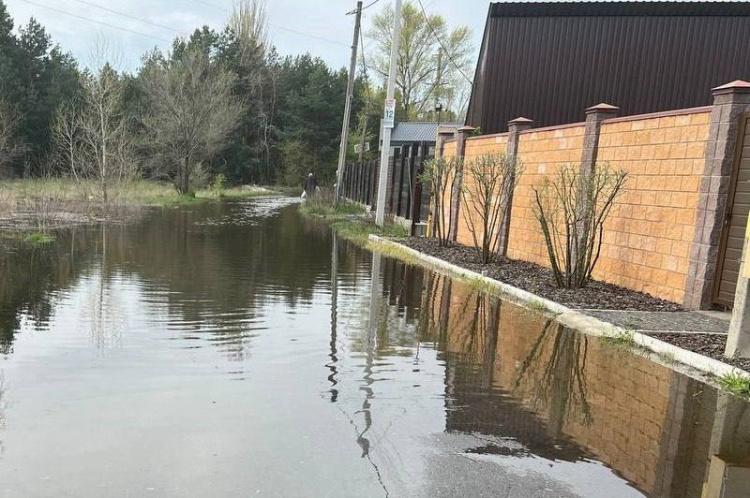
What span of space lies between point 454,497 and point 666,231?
6.51 metres

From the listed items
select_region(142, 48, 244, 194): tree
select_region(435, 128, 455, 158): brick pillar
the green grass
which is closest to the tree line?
select_region(142, 48, 244, 194): tree

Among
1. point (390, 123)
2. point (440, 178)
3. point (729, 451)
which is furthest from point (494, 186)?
point (729, 451)

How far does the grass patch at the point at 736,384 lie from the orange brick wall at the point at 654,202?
309 cm

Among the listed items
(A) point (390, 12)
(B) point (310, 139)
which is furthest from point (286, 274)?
(B) point (310, 139)

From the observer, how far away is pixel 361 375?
5.52 m

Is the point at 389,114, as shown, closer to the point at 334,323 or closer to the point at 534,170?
the point at 534,170

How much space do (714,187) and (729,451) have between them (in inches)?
184

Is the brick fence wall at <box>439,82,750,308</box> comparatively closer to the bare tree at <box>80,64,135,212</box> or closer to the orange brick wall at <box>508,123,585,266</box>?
the orange brick wall at <box>508,123,585,266</box>

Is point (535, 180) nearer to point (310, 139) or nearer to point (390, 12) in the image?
point (390, 12)

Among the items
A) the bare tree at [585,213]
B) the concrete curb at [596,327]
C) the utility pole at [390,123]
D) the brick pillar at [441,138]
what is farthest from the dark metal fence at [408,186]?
the bare tree at [585,213]

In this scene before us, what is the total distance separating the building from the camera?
1941 cm

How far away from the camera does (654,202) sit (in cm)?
887

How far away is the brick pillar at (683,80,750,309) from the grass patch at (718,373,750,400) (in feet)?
9.07

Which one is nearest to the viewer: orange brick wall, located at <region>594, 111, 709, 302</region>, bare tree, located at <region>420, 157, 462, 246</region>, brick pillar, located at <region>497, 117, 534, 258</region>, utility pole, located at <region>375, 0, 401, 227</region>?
orange brick wall, located at <region>594, 111, 709, 302</region>
